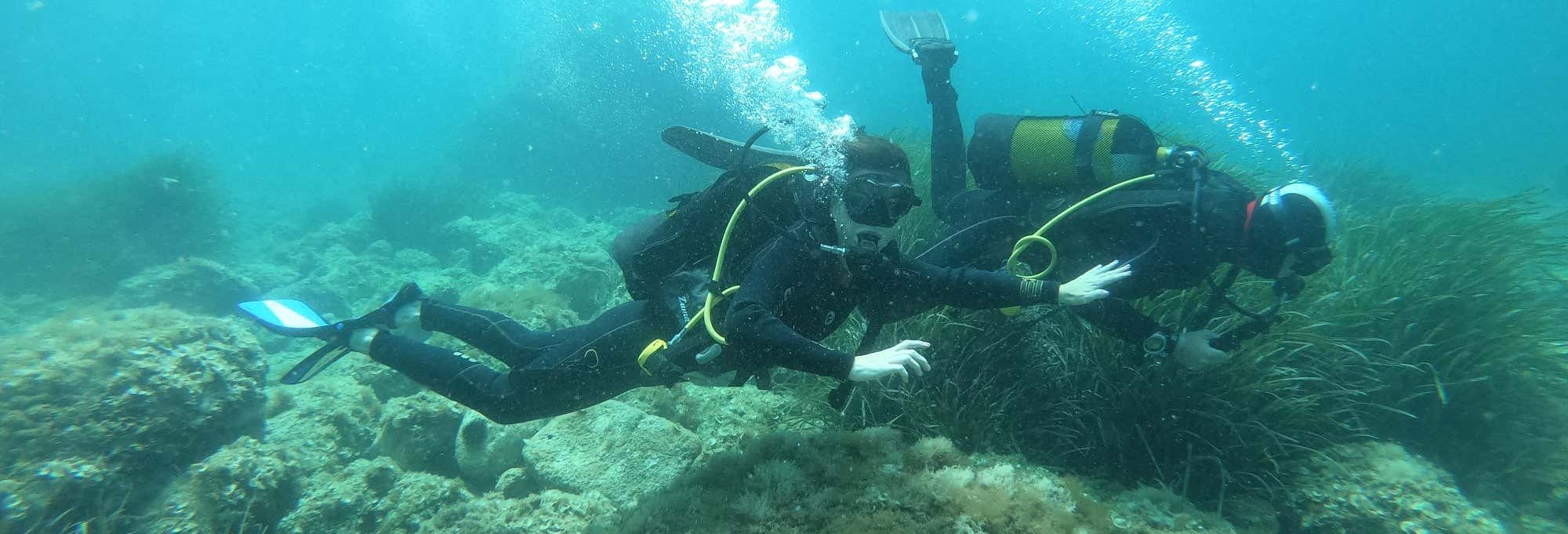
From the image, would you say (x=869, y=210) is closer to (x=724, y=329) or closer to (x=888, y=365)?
(x=888, y=365)

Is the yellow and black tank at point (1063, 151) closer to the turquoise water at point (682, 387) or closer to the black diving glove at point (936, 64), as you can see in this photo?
the turquoise water at point (682, 387)

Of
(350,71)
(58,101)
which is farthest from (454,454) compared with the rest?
(350,71)

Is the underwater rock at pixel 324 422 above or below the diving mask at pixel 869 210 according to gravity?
below

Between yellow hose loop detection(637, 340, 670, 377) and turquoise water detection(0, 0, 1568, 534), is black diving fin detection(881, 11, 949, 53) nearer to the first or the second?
turquoise water detection(0, 0, 1568, 534)

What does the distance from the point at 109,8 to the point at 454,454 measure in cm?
13986

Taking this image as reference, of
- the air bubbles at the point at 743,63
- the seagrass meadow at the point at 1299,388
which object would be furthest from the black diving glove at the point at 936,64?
the seagrass meadow at the point at 1299,388

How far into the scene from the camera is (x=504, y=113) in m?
21.7

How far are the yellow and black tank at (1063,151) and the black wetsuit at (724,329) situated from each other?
4.70 ft

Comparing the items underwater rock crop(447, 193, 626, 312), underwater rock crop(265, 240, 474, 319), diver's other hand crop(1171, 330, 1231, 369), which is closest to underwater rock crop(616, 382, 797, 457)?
diver's other hand crop(1171, 330, 1231, 369)

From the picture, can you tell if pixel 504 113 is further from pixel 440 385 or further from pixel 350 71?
pixel 350 71

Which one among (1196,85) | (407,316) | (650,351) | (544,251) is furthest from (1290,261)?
(1196,85)

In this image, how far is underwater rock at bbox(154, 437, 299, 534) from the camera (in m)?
A: 3.51

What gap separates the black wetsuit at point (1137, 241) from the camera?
3.11 meters

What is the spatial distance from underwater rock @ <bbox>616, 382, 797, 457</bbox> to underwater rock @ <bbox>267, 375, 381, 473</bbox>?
2.66 m
